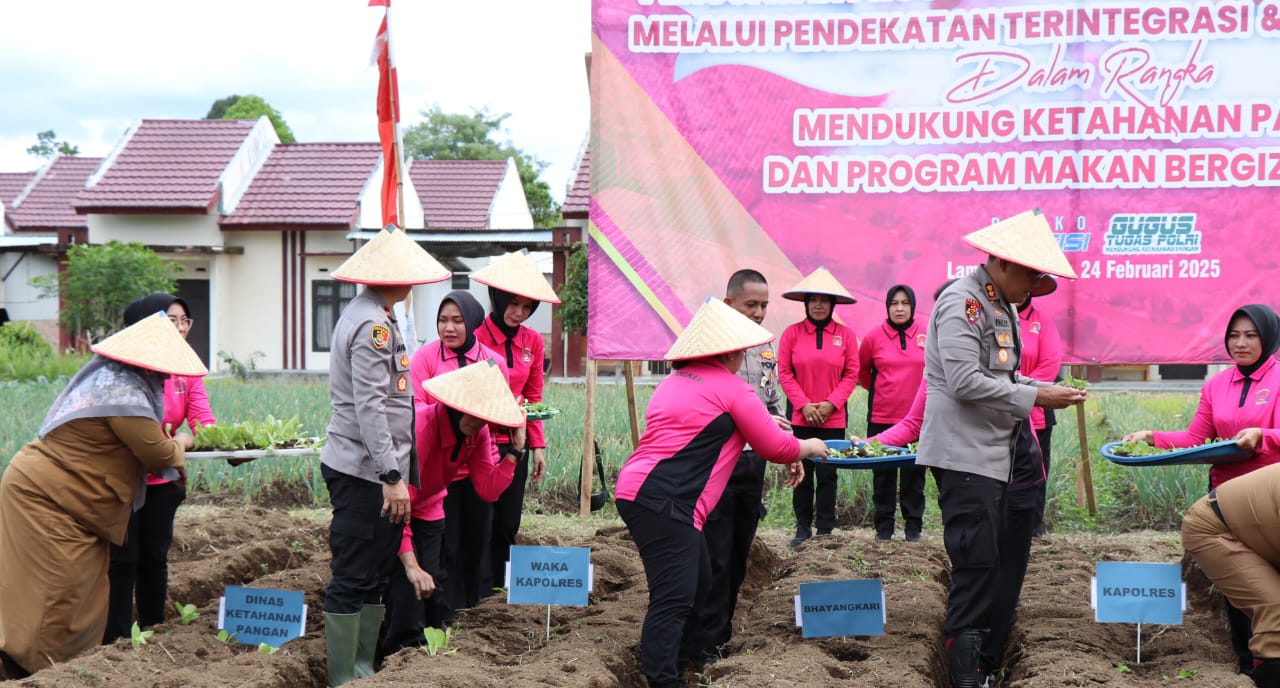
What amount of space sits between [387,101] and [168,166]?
1905 cm

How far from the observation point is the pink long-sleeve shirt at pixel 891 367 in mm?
7555

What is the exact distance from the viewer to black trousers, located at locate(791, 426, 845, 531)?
7645mm

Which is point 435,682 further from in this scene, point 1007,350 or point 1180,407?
point 1180,407

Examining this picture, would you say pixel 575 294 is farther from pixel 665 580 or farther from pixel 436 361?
pixel 665 580

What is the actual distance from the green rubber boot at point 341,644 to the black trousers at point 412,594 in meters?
0.39

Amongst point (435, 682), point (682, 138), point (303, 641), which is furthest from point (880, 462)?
point (682, 138)

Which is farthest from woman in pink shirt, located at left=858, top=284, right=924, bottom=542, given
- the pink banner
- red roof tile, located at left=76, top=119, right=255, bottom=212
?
red roof tile, located at left=76, top=119, right=255, bottom=212

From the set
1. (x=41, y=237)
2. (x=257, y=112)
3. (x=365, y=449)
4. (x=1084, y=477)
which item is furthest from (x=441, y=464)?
(x=257, y=112)

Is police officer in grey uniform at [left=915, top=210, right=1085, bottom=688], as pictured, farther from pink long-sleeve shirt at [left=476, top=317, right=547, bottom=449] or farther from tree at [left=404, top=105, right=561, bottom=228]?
tree at [left=404, top=105, right=561, bottom=228]

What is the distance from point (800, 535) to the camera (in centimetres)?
783

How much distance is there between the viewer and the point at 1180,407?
45.7 ft

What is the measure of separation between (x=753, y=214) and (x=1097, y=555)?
3140 millimetres

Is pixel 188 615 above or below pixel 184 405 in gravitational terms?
below

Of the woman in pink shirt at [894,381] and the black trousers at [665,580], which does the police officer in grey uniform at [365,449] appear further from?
the woman in pink shirt at [894,381]
